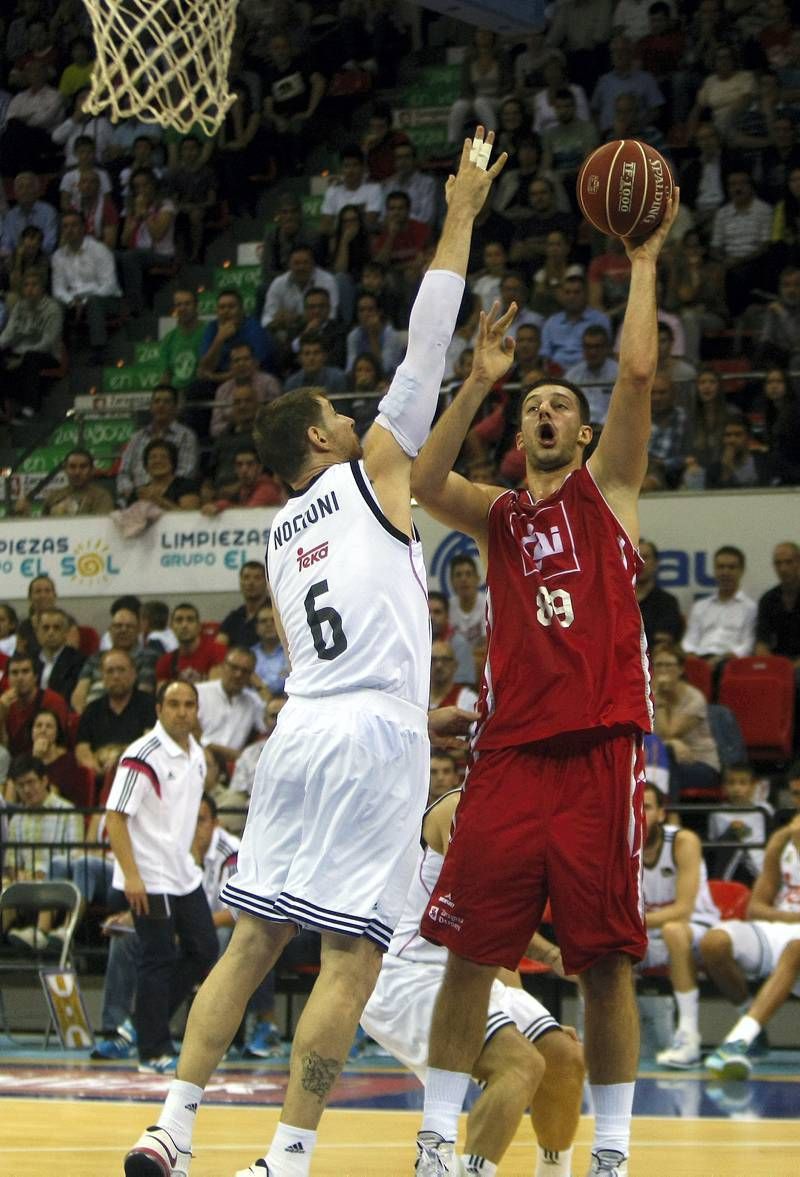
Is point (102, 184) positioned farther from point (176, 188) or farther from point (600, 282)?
point (600, 282)

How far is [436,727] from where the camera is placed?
574 cm

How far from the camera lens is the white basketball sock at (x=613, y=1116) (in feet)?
17.1

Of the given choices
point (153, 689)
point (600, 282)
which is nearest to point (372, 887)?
point (153, 689)

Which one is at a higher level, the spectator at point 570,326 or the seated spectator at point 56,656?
the spectator at point 570,326

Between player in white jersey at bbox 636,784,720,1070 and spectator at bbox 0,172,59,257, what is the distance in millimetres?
10789

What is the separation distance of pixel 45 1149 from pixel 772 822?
5.44m

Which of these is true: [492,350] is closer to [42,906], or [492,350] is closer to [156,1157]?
[156,1157]

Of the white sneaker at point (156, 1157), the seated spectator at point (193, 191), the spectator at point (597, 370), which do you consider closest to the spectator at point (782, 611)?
the spectator at point (597, 370)

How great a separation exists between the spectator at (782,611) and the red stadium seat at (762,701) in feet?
0.58

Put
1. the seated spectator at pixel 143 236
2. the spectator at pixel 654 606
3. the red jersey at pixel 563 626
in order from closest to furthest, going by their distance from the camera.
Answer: the red jersey at pixel 563 626 → the spectator at pixel 654 606 → the seated spectator at pixel 143 236

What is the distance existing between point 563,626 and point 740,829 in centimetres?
607

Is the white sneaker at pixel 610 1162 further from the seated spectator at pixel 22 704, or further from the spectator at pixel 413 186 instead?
the spectator at pixel 413 186

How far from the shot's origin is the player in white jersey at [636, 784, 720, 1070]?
397 inches

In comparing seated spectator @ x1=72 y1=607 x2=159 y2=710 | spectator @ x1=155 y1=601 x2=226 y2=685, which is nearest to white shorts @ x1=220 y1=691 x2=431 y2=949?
spectator @ x1=155 y1=601 x2=226 y2=685
